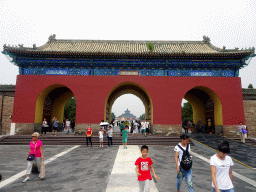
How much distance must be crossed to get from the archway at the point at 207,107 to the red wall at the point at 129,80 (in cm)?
51

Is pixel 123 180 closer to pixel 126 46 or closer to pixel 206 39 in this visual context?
pixel 126 46

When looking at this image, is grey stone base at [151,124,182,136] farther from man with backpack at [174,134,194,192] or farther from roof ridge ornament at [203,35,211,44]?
man with backpack at [174,134,194,192]

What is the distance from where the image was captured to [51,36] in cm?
1528

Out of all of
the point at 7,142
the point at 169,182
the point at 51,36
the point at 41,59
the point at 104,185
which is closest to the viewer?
the point at 104,185

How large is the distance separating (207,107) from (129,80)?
24.4 ft

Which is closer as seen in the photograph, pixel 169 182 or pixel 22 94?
pixel 169 182

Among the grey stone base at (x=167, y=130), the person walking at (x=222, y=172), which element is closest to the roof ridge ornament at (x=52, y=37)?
the grey stone base at (x=167, y=130)

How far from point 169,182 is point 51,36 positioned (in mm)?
15776

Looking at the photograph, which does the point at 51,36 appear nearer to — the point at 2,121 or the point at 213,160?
the point at 2,121

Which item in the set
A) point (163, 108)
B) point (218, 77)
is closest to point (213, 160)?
point (163, 108)

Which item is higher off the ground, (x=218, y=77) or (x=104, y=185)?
(x=218, y=77)

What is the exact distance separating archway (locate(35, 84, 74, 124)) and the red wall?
0.53 m

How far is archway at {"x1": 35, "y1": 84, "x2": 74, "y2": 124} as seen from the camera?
504 inches

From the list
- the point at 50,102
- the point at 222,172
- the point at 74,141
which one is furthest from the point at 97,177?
Answer: the point at 50,102
